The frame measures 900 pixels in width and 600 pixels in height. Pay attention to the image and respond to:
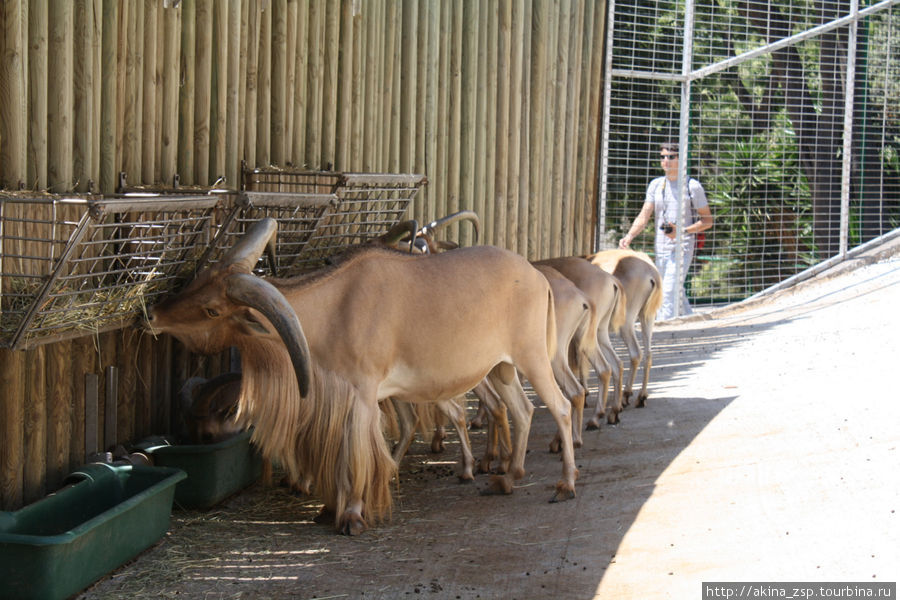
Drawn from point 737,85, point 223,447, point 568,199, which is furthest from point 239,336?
point 737,85

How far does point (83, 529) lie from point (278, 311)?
1525mm

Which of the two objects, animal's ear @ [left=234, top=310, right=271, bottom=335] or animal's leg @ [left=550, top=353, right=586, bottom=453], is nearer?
animal's ear @ [left=234, top=310, right=271, bottom=335]

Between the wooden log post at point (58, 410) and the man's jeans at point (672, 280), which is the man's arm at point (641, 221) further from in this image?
the wooden log post at point (58, 410)

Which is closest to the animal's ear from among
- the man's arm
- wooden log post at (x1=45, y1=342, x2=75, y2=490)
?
wooden log post at (x1=45, y1=342, x2=75, y2=490)

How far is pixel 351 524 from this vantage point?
21.5 feet

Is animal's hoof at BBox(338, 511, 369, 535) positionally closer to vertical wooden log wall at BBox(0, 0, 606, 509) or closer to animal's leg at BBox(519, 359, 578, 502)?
animal's leg at BBox(519, 359, 578, 502)

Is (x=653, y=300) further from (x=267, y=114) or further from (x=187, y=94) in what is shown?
(x=187, y=94)

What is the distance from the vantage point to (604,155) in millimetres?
14281

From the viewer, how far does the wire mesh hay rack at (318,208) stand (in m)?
7.28

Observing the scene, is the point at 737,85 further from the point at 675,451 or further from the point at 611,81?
the point at 675,451

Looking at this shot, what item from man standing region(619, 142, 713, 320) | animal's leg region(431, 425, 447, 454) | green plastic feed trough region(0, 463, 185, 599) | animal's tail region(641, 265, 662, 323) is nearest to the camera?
green plastic feed trough region(0, 463, 185, 599)

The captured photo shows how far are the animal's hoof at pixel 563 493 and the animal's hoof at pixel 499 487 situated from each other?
1.15 ft

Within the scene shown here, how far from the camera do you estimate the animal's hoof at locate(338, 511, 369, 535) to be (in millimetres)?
6531

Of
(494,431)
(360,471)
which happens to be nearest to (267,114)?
(494,431)
